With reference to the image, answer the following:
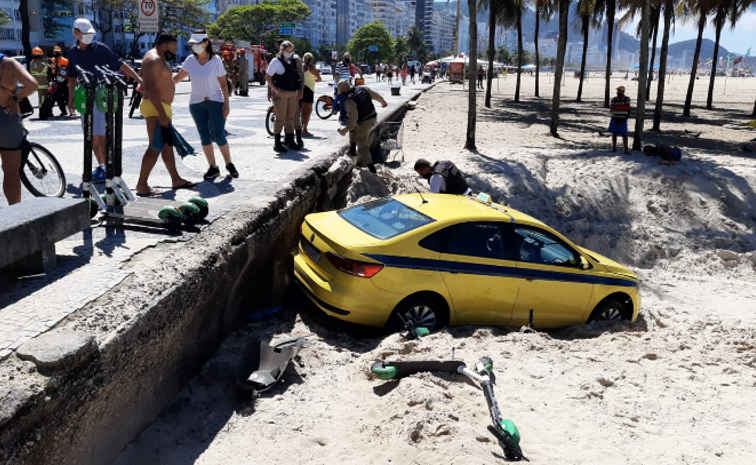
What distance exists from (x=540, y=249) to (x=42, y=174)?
18.4ft

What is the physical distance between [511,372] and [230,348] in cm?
255

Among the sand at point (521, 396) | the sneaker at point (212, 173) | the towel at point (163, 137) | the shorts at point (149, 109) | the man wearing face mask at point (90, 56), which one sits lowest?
the sand at point (521, 396)

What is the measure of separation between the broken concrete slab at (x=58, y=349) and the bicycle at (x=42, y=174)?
3.98 metres

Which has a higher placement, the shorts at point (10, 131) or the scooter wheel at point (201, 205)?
the shorts at point (10, 131)

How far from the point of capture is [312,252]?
6.92 m

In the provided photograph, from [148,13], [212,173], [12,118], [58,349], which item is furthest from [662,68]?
[58,349]

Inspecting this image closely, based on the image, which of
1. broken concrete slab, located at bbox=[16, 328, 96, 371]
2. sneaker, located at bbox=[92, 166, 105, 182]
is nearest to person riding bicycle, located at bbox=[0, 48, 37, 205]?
sneaker, located at bbox=[92, 166, 105, 182]

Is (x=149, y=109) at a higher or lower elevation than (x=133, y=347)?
higher

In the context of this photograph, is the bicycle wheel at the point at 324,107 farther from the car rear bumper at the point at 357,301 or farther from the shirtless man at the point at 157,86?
the car rear bumper at the point at 357,301

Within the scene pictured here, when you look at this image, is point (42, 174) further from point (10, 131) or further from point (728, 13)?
point (728, 13)

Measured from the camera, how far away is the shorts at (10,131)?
20.6 ft

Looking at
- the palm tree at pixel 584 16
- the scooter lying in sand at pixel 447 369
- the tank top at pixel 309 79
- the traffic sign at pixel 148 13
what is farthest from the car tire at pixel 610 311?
the palm tree at pixel 584 16

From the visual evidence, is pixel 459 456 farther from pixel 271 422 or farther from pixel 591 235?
pixel 591 235

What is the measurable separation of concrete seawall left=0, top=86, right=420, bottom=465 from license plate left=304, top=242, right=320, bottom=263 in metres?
0.58
